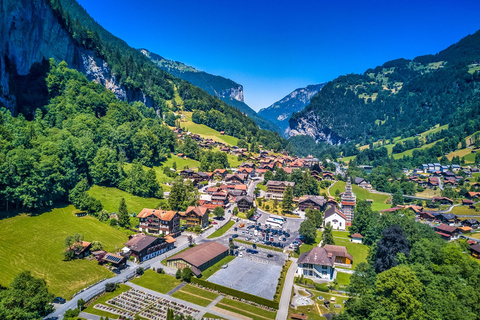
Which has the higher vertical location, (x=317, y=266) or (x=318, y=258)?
(x=318, y=258)

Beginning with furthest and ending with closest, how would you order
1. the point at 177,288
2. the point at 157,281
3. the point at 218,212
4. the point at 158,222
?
the point at 218,212, the point at 158,222, the point at 157,281, the point at 177,288

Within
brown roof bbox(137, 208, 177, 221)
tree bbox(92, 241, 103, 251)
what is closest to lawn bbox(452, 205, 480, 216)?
brown roof bbox(137, 208, 177, 221)

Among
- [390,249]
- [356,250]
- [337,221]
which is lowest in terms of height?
[356,250]

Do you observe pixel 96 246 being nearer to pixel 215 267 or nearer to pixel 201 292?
pixel 201 292

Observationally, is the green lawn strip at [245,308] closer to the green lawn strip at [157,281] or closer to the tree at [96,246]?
the green lawn strip at [157,281]

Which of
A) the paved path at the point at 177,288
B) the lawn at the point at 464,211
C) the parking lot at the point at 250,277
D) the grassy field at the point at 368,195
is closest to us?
the paved path at the point at 177,288

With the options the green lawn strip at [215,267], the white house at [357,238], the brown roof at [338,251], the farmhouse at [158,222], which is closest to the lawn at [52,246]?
→ the farmhouse at [158,222]

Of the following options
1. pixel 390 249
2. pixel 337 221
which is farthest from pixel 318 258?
pixel 337 221
